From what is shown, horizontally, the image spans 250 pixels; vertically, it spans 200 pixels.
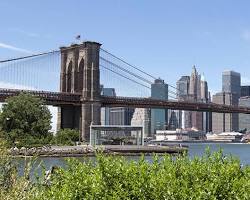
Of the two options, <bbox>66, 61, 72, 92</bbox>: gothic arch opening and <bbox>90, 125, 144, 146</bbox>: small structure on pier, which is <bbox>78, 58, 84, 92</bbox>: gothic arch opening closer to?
<bbox>66, 61, 72, 92</bbox>: gothic arch opening

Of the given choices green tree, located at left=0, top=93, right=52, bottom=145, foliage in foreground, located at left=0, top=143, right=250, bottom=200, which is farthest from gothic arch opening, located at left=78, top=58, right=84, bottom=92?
foliage in foreground, located at left=0, top=143, right=250, bottom=200

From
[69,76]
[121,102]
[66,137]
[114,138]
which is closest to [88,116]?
[114,138]

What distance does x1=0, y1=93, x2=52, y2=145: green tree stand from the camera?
212 feet

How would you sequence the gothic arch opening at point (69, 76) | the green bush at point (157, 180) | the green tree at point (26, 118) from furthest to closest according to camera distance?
the gothic arch opening at point (69, 76) < the green tree at point (26, 118) < the green bush at point (157, 180)

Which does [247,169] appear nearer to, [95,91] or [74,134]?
[74,134]

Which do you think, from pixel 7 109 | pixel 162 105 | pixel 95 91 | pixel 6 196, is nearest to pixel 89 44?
pixel 95 91

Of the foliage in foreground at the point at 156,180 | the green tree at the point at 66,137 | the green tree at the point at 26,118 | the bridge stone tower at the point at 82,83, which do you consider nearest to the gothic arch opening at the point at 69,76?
the bridge stone tower at the point at 82,83

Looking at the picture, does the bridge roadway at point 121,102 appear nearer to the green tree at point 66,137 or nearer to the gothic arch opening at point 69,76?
the green tree at point 66,137

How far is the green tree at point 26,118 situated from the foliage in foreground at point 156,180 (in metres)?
58.2

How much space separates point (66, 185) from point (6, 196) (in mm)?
1453

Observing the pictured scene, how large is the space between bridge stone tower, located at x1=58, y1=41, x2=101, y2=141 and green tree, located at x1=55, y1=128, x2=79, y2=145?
16.7ft

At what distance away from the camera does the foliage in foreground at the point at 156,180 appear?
16.9ft

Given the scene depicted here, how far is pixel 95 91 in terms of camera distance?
92.3m

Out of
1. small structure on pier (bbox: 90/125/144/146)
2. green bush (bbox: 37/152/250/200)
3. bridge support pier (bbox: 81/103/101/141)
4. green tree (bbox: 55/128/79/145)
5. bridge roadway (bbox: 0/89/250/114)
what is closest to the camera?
green bush (bbox: 37/152/250/200)
